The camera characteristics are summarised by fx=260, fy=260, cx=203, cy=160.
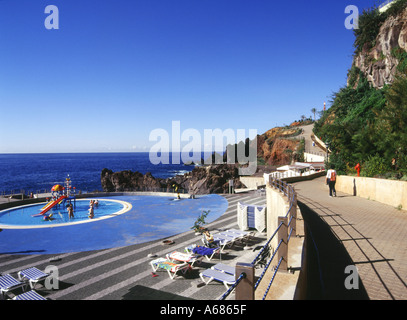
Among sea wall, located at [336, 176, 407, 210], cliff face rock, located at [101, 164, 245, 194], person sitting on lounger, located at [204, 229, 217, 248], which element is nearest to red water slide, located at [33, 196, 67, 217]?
cliff face rock, located at [101, 164, 245, 194]

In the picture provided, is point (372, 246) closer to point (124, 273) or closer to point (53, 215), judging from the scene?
point (124, 273)

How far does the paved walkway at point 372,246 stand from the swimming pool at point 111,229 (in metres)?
10.9

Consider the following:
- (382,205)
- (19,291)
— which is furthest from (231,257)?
(19,291)

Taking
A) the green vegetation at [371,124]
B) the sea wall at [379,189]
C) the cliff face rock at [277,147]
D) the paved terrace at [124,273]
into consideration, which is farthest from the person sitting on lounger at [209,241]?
the cliff face rock at [277,147]

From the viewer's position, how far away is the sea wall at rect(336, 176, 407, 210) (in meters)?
Answer: 11.5

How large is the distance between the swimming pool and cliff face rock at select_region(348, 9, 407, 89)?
25863 mm

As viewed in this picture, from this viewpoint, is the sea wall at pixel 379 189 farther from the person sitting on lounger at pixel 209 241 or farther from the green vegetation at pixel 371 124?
the person sitting on lounger at pixel 209 241

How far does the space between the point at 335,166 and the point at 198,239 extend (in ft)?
55.4

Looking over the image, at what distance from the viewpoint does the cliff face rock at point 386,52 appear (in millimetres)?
30633

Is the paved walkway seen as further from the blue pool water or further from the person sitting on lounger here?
the blue pool water

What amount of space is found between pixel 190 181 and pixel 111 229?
34734 mm

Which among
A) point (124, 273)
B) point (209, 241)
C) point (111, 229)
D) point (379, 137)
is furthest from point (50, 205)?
point (379, 137)
